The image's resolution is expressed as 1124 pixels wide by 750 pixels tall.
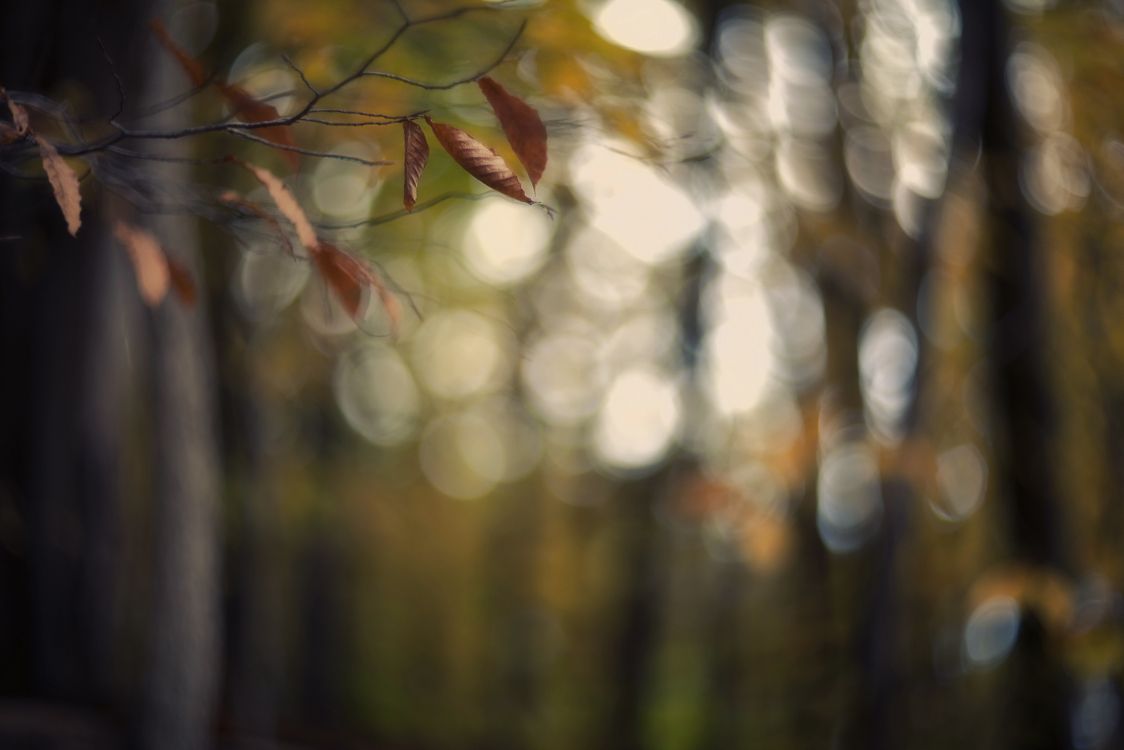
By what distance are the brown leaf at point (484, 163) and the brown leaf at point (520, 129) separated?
0.10 feet

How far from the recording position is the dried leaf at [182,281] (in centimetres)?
150

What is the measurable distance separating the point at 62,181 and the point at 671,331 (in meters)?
6.62

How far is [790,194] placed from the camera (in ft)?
13.5

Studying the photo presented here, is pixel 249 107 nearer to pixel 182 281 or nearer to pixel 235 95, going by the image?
pixel 235 95

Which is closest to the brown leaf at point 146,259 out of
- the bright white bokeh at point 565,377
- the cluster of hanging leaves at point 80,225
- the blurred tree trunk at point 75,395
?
the cluster of hanging leaves at point 80,225

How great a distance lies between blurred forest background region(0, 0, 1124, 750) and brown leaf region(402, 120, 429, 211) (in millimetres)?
120

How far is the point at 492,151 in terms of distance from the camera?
1.11 meters

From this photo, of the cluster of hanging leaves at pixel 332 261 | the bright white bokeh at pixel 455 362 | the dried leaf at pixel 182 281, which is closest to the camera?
the cluster of hanging leaves at pixel 332 261

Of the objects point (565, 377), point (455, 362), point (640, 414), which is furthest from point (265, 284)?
point (455, 362)

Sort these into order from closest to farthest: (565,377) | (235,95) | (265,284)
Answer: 1. (235,95)
2. (265,284)
3. (565,377)

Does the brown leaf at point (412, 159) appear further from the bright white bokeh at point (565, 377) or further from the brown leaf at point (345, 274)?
the bright white bokeh at point (565, 377)

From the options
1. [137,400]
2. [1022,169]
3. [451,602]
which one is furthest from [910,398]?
[451,602]

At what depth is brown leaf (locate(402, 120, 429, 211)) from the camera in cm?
107

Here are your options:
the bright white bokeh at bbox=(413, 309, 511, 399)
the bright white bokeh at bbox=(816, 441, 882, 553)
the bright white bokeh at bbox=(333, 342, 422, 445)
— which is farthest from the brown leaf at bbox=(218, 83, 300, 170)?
the bright white bokeh at bbox=(333, 342, 422, 445)
